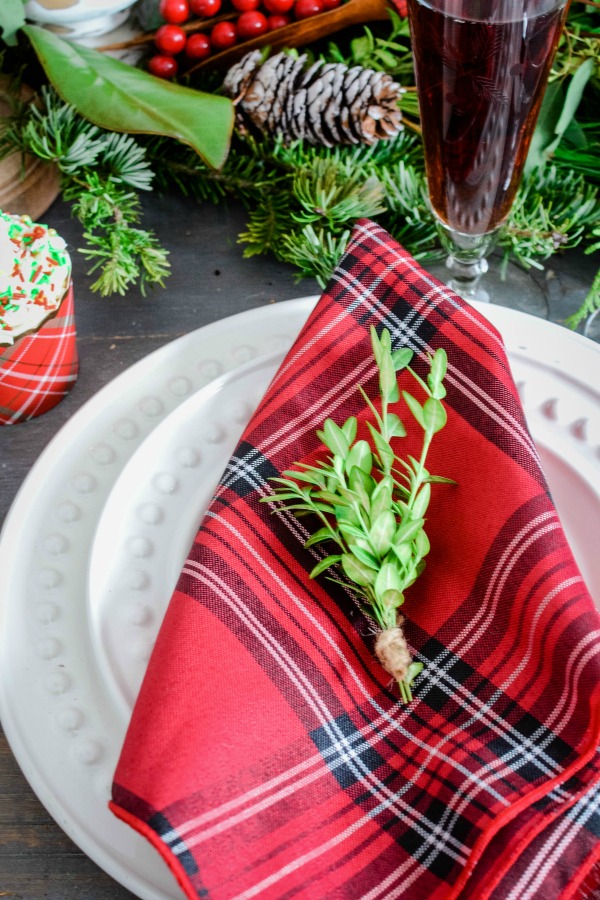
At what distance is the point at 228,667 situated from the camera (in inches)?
15.6

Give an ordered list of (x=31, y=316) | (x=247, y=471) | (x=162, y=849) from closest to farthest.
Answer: (x=162, y=849) → (x=247, y=471) → (x=31, y=316)

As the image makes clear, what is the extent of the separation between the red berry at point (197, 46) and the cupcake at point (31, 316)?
27cm

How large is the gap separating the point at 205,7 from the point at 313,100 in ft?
0.53

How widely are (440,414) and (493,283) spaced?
1.02 ft

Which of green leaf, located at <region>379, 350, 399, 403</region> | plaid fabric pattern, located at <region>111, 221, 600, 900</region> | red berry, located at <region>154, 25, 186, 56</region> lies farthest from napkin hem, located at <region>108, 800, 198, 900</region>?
red berry, located at <region>154, 25, 186, 56</region>

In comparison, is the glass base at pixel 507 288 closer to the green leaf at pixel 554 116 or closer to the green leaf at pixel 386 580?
the green leaf at pixel 554 116

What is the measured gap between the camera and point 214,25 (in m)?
0.76

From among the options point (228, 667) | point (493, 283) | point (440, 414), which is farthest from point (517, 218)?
point (228, 667)

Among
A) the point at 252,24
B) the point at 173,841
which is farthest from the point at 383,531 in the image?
the point at 252,24

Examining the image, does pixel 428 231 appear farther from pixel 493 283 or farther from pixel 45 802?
pixel 45 802

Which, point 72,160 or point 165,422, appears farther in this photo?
point 72,160

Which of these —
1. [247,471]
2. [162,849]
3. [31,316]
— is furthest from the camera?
[31,316]

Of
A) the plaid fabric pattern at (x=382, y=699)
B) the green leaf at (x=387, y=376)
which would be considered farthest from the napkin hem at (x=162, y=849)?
the green leaf at (x=387, y=376)

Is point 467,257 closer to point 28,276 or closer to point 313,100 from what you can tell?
point 313,100
